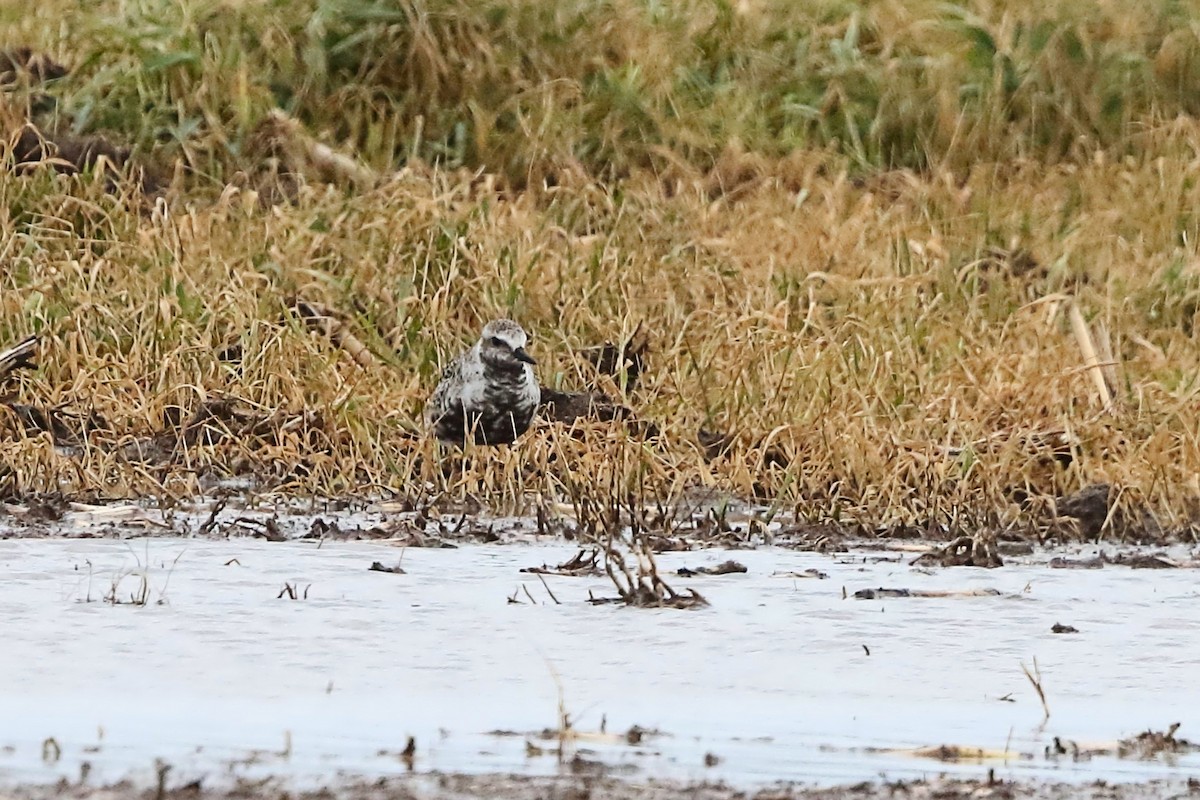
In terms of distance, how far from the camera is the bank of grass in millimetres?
6820

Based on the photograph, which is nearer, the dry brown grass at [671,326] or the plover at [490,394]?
the dry brown grass at [671,326]

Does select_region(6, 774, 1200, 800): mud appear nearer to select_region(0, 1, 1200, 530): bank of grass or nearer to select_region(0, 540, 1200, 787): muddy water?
select_region(0, 540, 1200, 787): muddy water

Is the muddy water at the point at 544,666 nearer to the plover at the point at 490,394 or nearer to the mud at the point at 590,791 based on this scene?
the mud at the point at 590,791

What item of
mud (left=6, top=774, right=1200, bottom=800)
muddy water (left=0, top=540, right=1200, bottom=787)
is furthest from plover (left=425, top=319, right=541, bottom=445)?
mud (left=6, top=774, right=1200, bottom=800)

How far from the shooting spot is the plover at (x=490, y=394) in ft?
22.8

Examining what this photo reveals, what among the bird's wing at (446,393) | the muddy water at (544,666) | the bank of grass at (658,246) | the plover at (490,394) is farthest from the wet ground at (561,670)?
the bird's wing at (446,393)

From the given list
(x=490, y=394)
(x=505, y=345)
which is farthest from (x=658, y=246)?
(x=490, y=394)

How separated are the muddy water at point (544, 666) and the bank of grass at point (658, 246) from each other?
89cm

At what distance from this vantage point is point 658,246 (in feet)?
29.5

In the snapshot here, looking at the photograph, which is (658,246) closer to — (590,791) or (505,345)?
(505,345)

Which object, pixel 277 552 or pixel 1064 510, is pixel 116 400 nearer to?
pixel 277 552

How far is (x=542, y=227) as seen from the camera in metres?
9.29

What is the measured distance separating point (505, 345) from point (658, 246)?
2.00 meters

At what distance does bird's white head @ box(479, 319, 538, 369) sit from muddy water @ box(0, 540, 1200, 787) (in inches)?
54.9
